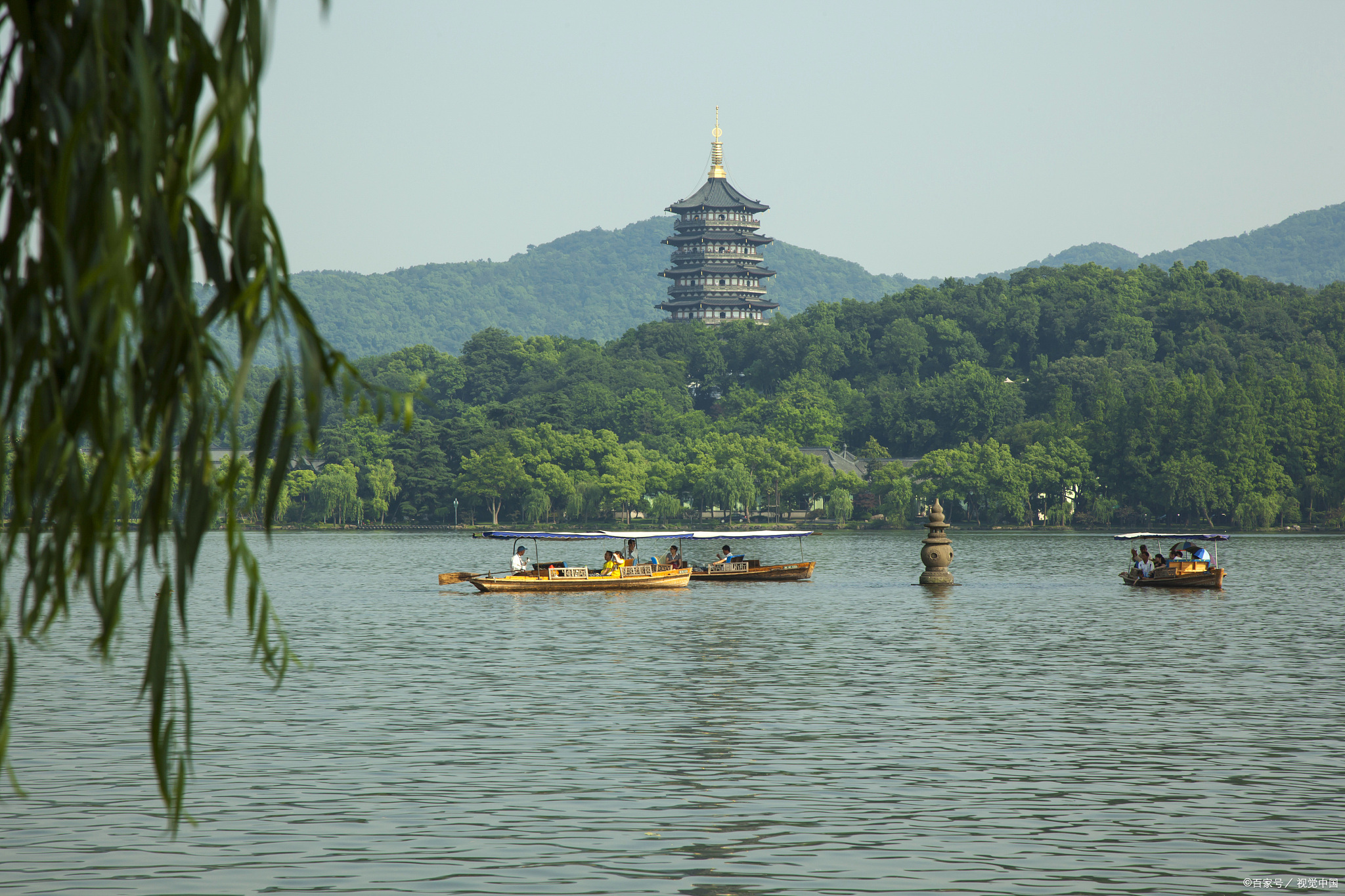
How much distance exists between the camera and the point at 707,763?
65.0ft

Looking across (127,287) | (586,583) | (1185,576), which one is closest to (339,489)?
(586,583)

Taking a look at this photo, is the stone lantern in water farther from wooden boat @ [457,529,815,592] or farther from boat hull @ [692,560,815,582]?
boat hull @ [692,560,815,582]

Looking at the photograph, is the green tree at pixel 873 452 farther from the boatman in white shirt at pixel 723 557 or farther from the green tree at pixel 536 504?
the boatman in white shirt at pixel 723 557

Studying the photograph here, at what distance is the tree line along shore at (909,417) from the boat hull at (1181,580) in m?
66.4

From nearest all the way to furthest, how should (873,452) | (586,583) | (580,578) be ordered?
(586,583) → (580,578) → (873,452)

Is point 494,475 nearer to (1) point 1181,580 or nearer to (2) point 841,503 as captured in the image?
(2) point 841,503

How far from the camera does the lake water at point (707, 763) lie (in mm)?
14391

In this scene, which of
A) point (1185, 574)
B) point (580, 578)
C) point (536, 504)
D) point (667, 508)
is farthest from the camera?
point (667, 508)

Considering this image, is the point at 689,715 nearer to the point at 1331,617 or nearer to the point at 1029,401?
the point at 1331,617

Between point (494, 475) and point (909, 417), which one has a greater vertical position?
point (909, 417)

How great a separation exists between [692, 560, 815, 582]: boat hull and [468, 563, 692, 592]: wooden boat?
9.53 ft

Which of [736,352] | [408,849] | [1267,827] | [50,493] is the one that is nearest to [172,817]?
[50,493]

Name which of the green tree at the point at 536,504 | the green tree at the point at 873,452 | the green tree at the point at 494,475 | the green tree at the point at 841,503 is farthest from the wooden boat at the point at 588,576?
the green tree at the point at 873,452

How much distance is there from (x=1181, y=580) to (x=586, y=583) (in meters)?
21.3
